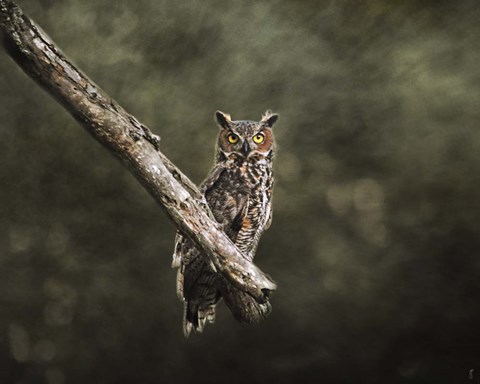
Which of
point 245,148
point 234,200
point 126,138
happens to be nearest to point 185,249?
point 234,200

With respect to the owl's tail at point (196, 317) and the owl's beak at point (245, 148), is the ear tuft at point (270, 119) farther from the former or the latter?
the owl's tail at point (196, 317)

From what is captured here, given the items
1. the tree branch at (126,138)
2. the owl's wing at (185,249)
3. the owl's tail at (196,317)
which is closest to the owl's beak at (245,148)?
the owl's wing at (185,249)

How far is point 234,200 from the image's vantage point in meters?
2.16

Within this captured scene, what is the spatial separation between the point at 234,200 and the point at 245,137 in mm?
239

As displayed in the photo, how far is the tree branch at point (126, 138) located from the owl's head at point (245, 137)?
1.15 ft

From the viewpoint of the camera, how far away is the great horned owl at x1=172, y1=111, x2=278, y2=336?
215 centimetres

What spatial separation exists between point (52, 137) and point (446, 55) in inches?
65.1

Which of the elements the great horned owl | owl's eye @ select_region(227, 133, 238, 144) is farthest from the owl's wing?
owl's eye @ select_region(227, 133, 238, 144)

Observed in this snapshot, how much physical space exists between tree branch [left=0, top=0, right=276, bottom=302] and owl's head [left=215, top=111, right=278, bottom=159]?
35 centimetres

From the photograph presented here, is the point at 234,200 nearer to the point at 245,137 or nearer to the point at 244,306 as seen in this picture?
the point at 245,137

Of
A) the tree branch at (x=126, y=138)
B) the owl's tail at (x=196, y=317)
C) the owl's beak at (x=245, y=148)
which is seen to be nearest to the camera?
the tree branch at (x=126, y=138)

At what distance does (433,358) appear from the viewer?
2.29 m

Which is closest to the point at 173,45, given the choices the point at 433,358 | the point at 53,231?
the point at 53,231

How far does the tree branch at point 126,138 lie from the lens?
1.68m
